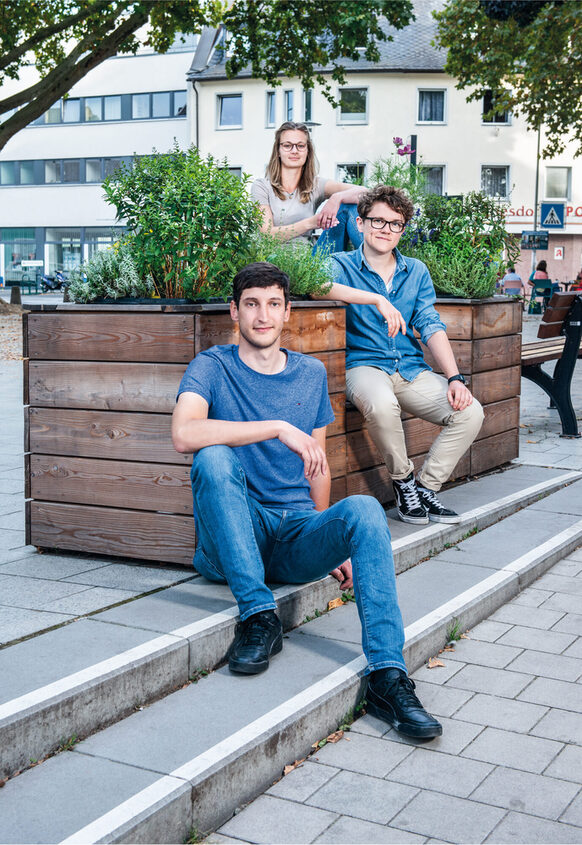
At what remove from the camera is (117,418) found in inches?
183

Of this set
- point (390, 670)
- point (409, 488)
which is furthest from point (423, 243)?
point (390, 670)

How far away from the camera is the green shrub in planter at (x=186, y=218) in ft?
14.7

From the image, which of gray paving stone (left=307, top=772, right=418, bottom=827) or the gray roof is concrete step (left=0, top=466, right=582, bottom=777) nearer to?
gray paving stone (left=307, top=772, right=418, bottom=827)

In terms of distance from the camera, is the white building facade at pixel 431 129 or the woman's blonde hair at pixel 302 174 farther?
the white building facade at pixel 431 129

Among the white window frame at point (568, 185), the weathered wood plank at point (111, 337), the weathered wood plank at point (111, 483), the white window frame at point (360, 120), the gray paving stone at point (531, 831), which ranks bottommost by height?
the gray paving stone at point (531, 831)

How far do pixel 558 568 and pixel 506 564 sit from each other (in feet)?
1.66

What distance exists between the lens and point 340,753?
3434 mm

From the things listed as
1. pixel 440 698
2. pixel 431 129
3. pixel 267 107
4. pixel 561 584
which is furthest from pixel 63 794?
pixel 267 107

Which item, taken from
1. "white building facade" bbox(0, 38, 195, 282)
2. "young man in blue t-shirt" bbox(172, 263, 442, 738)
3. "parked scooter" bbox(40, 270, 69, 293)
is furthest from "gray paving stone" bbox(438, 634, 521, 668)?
"parked scooter" bbox(40, 270, 69, 293)

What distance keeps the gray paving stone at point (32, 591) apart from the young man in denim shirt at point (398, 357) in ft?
5.96

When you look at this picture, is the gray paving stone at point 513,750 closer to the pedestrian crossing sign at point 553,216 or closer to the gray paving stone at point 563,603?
the gray paving stone at point 563,603

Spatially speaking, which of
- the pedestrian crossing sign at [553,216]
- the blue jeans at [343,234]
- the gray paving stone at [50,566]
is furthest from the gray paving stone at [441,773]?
the pedestrian crossing sign at [553,216]

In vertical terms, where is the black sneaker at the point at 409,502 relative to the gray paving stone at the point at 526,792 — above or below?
above

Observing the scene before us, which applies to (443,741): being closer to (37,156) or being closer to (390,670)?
(390,670)
